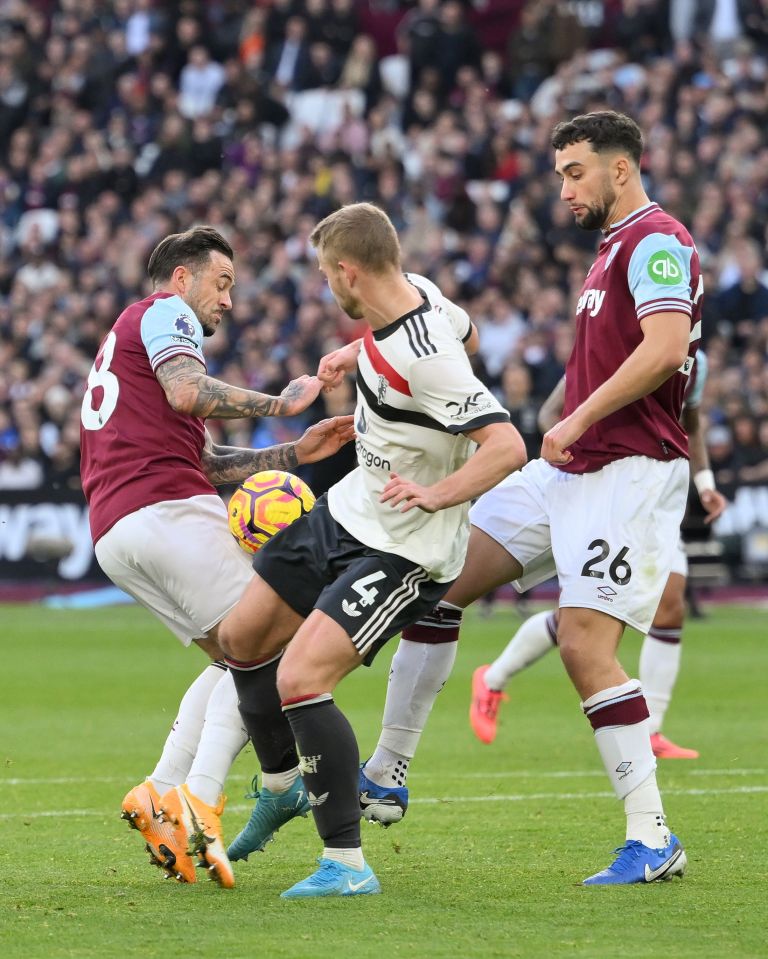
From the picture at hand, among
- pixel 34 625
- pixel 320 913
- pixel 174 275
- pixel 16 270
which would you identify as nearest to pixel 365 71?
pixel 16 270

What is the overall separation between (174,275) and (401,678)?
1.75 metres

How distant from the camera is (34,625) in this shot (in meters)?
17.2

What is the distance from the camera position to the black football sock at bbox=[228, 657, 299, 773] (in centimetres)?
598

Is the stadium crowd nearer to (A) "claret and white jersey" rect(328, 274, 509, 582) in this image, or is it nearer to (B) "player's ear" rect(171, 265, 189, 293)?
(B) "player's ear" rect(171, 265, 189, 293)

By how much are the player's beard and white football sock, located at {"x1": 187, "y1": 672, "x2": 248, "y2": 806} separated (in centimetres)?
210

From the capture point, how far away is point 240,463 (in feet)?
22.0

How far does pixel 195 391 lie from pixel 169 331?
28 centimetres

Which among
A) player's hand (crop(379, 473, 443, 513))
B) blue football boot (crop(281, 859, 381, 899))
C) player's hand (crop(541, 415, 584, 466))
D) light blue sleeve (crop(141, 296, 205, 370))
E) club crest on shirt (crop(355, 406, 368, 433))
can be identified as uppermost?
light blue sleeve (crop(141, 296, 205, 370))

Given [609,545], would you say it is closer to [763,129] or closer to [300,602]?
[300,602]

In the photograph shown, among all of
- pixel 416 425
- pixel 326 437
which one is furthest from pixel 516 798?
pixel 416 425

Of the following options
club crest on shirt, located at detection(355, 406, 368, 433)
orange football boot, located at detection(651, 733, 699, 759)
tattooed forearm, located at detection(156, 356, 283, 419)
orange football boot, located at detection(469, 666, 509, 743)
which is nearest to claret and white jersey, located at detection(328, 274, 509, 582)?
club crest on shirt, located at detection(355, 406, 368, 433)

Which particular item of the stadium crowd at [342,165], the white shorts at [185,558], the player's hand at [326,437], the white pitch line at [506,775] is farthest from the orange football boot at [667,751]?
the stadium crowd at [342,165]

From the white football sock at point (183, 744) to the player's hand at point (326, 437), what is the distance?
34.9 inches

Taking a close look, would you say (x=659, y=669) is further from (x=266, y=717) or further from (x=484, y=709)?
(x=266, y=717)
